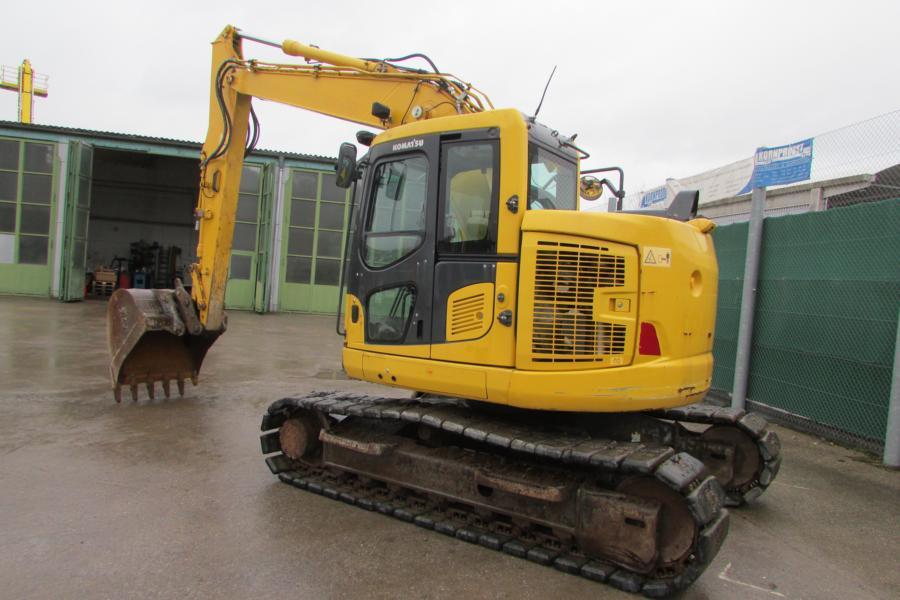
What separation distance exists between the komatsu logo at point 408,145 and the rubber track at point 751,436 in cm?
261

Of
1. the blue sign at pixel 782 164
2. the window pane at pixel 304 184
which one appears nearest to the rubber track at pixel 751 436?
the blue sign at pixel 782 164

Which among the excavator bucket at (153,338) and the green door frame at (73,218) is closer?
the excavator bucket at (153,338)

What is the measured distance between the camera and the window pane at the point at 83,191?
62.1ft

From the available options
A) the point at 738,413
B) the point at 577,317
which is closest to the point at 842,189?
the point at 738,413

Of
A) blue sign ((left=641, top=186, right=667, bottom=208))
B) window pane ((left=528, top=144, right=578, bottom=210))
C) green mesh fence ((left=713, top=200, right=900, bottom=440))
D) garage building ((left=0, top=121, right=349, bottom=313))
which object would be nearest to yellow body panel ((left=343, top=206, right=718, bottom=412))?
window pane ((left=528, top=144, right=578, bottom=210))

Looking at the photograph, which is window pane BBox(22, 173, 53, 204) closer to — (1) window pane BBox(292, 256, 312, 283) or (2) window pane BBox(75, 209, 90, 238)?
(2) window pane BBox(75, 209, 90, 238)

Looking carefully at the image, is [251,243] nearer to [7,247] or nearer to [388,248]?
[7,247]

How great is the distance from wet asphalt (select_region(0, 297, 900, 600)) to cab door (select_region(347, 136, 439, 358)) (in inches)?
51.0

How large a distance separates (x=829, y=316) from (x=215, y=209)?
6.77 m

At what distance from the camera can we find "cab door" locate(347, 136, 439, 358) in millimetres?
4195

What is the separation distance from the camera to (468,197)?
4113 mm

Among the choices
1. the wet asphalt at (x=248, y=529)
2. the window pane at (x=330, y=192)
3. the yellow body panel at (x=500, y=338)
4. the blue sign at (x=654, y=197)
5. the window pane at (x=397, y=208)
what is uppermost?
the window pane at (x=330, y=192)

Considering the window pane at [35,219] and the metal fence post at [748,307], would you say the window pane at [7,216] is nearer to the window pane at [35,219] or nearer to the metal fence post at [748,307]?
the window pane at [35,219]

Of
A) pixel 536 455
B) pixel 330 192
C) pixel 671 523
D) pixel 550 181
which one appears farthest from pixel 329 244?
pixel 671 523
